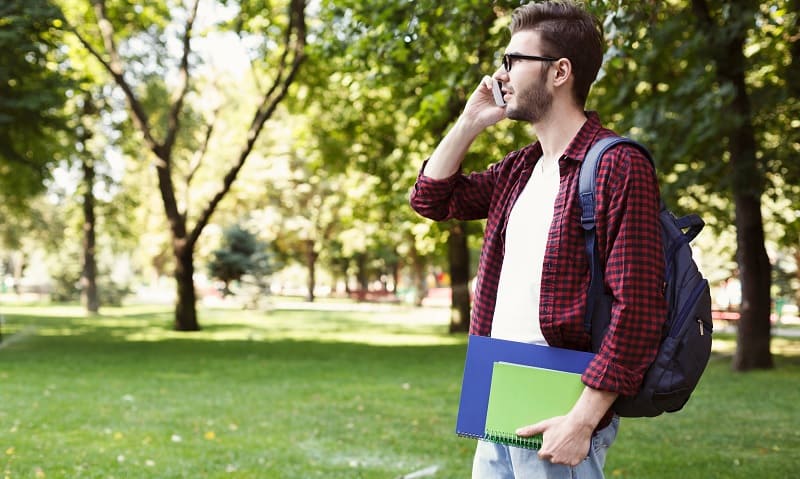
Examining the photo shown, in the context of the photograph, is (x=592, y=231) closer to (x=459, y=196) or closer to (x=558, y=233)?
(x=558, y=233)

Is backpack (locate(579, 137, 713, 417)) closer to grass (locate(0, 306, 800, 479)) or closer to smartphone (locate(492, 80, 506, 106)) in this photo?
smartphone (locate(492, 80, 506, 106))

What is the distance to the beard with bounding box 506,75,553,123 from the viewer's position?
2322 millimetres

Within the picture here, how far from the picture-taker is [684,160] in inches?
569

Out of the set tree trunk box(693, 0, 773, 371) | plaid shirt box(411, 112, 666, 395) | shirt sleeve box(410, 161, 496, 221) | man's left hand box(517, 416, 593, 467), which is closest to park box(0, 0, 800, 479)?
tree trunk box(693, 0, 773, 371)

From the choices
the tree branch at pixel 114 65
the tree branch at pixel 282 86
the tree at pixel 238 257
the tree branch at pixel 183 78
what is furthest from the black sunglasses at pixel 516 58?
the tree at pixel 238 257

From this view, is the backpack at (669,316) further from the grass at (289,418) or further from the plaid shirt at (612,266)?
the grass at (289,418)

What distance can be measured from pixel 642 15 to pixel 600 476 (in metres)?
4.18

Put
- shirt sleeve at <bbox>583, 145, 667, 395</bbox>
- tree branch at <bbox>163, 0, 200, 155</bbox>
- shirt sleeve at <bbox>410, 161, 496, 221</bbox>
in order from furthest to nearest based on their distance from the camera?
tree branch at <bbox>163, 0, 200, 155</bbox>, shirt sleeve at <bbox>410, 161, 496, 221</bbox>, shirt sleeve at <bbox>583, 145, 667, 395</bbox>

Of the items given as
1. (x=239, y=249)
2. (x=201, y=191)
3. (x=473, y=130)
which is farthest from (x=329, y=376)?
(x=201, y=191)

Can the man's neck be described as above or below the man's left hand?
above

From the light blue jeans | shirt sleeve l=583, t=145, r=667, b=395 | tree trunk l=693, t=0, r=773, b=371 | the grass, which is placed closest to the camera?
shirt sleeve l=583, t=145, r=667, b=395

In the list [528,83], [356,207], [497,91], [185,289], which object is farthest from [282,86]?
[528,83]

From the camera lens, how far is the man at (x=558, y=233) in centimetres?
203

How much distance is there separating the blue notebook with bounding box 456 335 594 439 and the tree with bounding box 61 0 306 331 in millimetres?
18262
